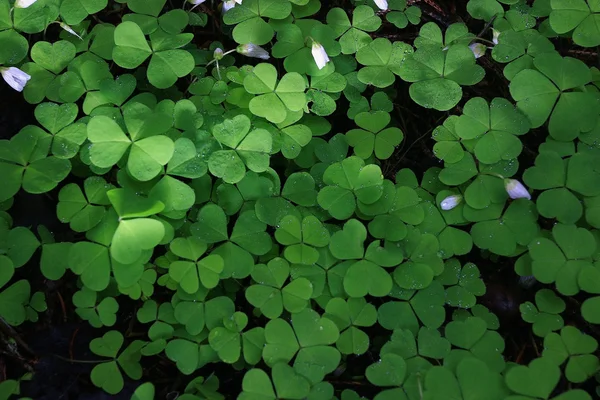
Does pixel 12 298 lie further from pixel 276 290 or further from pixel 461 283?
pixel 461 283

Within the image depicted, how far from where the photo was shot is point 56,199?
2.32 m

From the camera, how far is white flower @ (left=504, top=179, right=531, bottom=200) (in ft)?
6.91

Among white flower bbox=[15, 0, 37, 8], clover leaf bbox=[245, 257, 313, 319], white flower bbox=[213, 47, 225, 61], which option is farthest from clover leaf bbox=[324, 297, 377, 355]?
white flower bbox=[15, 0, 37, 8]

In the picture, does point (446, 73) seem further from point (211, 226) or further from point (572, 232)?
point (211, 226)

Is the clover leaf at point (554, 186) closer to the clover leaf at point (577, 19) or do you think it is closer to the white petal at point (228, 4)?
the clover leaf at point (577, 19)

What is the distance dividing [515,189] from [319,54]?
1029 mm

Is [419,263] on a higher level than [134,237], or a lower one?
lower

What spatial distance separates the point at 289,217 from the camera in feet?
6.89

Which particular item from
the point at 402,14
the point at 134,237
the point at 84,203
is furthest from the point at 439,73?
the point at 84,203

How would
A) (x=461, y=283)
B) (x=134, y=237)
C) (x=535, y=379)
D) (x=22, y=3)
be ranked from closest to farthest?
(x=535, y=379)
(x=134, y=237)
(x=461, y=283)
(x=22, y=3)

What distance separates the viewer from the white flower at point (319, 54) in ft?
7.50

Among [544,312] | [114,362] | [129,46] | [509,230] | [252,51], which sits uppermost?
[129,46]

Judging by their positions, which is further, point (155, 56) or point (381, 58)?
point (381, 58)

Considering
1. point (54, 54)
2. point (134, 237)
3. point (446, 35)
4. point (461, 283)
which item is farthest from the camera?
point (446, 35)
